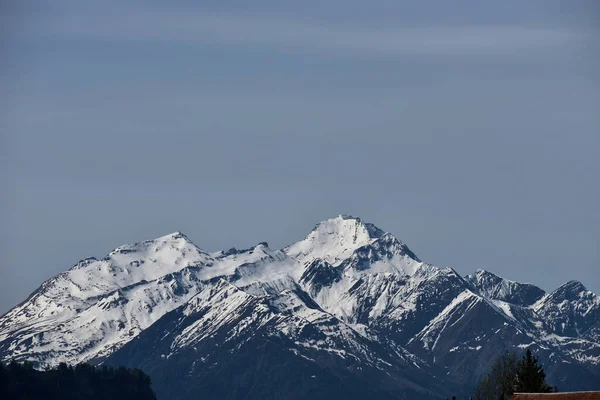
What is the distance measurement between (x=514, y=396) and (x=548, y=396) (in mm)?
7897

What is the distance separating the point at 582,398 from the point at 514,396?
50.3 ft

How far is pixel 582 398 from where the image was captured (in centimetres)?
17225

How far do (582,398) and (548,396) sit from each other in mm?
7443

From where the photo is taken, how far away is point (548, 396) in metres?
179

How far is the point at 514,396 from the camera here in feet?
612

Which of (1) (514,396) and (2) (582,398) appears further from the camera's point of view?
(1) (514,396)
